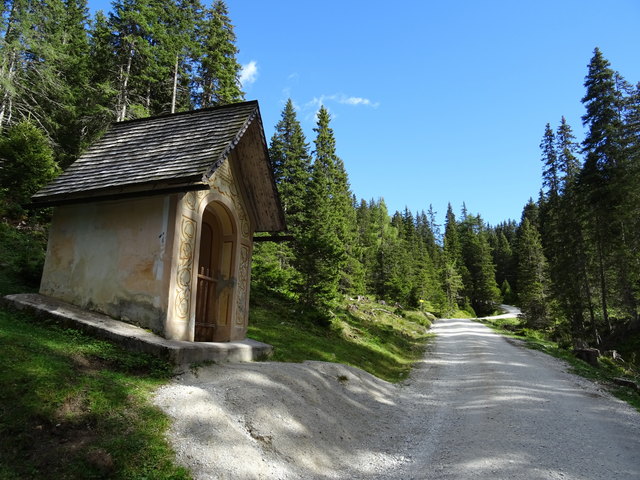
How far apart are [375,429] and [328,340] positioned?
9.40 metres

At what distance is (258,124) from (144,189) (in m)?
3.32

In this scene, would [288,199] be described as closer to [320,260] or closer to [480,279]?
[320,260]

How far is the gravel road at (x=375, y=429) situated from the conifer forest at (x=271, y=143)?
415 inches

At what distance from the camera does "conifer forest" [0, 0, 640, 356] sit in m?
20.8

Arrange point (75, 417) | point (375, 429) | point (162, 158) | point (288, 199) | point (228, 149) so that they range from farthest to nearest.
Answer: point (288, 199), point (162, 158), point (228, 149), point (375, 429), point (75, 417)

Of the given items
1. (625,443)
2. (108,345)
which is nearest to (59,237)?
(108,345)

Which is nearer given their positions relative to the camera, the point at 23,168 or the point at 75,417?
the point at 75,417

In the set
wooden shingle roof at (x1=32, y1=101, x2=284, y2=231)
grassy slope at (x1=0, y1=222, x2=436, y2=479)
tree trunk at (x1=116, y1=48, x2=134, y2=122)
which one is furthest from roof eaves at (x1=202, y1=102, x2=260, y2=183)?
tree trunk at (x1=116, y1=48, x2=134, y2=122)

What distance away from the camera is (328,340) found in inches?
679

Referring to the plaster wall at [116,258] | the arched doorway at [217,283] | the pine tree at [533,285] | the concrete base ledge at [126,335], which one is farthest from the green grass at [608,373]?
the pine tree at [533,285]

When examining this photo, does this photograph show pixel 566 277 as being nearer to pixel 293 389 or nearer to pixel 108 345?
pixel 293 389

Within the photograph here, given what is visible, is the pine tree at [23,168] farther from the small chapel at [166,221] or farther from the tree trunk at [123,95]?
the small chapel at [166,221]

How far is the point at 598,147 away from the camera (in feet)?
89.1

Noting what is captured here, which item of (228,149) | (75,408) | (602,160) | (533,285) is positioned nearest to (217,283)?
(228,149)
